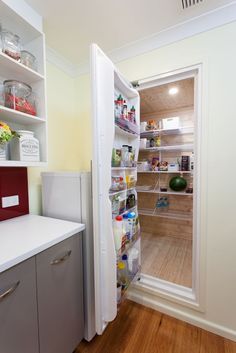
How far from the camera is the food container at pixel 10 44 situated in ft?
3.24

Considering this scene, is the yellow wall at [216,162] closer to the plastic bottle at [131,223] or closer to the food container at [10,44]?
the plastic bottle at [131,223]

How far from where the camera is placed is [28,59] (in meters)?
1.12

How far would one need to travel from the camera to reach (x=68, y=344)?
1.04 metres

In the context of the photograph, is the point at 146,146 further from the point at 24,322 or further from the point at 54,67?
the point at 24,322

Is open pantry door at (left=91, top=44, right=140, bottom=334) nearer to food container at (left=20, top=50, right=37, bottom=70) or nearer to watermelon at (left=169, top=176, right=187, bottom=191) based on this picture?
food container at (left=20, top=50, right=37, bottom=70)

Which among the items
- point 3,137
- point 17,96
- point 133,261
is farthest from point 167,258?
point 17,96

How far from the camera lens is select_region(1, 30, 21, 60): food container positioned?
3.24 ft

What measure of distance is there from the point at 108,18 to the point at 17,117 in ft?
3.17

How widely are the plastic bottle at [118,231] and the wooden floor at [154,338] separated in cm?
72

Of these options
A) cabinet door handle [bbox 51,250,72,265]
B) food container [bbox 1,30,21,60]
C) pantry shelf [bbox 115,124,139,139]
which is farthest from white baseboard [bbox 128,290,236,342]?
food container [bbox 1,30,21,60]

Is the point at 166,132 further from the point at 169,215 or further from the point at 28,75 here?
the point at 28,75

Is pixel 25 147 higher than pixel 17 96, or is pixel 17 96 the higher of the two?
pixel 17 96

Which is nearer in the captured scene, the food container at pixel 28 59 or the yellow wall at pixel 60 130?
the food container at pixel 28 59

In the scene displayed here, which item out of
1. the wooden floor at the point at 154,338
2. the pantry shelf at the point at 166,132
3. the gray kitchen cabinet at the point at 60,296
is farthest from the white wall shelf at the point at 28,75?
the pantry shelf at the point at 166,132
